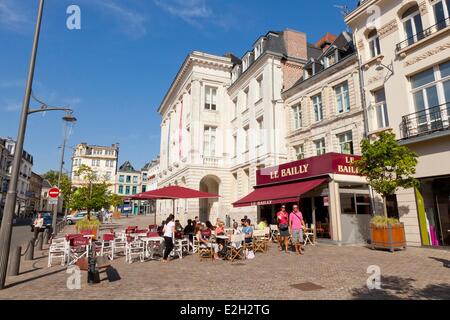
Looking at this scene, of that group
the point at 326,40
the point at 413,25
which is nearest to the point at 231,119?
the point at 326,40

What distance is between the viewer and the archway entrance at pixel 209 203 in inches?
1078

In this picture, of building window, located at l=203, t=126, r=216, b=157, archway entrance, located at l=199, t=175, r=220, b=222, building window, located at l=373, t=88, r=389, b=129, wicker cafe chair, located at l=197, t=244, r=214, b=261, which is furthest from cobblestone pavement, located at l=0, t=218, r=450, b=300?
building window, located at l=203, t=126, r=216, b=157

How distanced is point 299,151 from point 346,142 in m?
4.01

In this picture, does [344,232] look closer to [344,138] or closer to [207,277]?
[344,138]

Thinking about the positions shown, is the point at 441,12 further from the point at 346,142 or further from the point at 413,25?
the point at 346,142

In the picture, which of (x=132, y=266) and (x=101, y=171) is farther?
(x=101, y=171)

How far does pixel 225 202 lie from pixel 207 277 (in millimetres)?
18952

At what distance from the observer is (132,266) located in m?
9.53

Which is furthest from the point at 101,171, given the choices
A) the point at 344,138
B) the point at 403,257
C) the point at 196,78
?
the point at 403,257

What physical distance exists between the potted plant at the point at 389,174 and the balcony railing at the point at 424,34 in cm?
488

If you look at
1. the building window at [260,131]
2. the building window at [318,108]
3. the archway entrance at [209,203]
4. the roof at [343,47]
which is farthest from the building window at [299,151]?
the archway entrance at [209,203]

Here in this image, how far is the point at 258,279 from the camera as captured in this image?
725 centimetres

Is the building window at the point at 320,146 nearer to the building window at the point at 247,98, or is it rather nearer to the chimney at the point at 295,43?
the building window at the point at 247,98

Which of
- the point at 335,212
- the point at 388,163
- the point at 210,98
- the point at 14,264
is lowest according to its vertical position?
the point at 14,264
